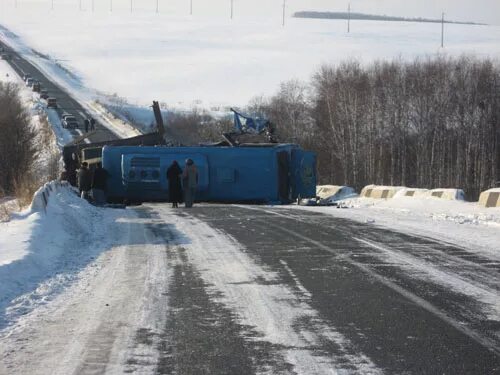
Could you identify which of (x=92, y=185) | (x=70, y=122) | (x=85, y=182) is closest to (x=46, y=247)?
(x=85, y=182)

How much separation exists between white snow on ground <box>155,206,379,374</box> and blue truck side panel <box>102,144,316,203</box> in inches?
608

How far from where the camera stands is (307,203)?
1223 inches

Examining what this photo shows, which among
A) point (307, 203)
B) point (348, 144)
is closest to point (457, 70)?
point (348, 144)

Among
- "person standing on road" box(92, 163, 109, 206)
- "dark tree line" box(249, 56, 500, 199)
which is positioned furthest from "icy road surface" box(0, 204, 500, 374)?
"dark tree line" box(249, 56, 500, 199)

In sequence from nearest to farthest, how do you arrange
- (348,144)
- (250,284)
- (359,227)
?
(250,284)
(359,227)
(348,144)

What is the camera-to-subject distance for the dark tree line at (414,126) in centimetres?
6194

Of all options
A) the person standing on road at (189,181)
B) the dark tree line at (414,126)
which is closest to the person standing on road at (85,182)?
the person standing on road at (189,181)

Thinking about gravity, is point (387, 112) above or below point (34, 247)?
above

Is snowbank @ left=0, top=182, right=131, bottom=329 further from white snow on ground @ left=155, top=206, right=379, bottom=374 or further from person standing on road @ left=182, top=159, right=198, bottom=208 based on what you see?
person standing on road @ left=182, top=159, right=198, bottom=208

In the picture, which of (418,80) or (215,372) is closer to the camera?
(215,372)

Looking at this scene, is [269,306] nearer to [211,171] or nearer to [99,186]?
[99,186]

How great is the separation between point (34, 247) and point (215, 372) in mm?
6755

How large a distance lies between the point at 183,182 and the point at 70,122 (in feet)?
178

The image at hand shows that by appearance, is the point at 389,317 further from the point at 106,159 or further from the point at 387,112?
the point at 387,112
